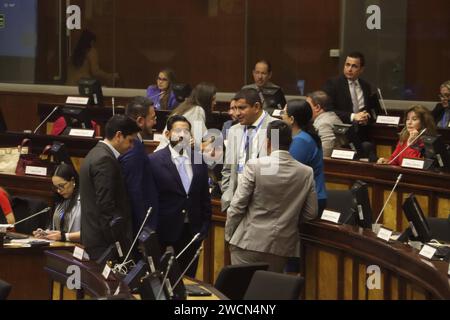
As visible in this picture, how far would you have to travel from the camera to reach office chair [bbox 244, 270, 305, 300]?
472cm

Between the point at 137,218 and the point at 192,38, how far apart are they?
7198mm

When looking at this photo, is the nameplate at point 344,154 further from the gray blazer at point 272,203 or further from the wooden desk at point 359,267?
the gray blazer at point 272,203

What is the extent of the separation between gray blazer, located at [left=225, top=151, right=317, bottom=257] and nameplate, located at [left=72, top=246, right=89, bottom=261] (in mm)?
826

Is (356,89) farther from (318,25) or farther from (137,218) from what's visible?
(137,218)

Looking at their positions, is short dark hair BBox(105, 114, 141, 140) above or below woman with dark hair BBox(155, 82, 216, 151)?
above

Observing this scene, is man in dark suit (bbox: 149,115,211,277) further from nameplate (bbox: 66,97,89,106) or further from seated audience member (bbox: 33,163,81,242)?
nameplate (bbox: 66,97,89,106)

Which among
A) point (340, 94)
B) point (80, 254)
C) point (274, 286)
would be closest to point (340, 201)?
point (80, 254)

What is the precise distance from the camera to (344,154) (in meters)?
8.51

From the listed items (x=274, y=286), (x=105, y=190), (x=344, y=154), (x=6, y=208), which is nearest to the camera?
(x=274, y=286)

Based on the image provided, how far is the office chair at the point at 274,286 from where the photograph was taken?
472 centimetres

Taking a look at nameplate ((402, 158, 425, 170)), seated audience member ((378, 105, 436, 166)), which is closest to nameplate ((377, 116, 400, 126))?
seated audience member ((378, 105, 436, 166))

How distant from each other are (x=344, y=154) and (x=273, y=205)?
2646 millimetres

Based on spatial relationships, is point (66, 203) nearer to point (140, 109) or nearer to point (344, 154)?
point (140, 109)

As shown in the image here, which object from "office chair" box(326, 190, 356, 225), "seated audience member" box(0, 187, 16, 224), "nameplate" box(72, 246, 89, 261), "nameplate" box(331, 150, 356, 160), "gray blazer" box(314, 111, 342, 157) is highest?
"gray blazer" box(314, 111, 342, 157)
